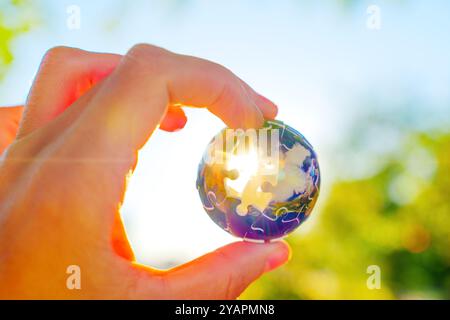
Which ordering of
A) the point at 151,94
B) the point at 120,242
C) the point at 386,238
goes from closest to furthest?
1. the point at 151,94
2. the point at 120,242
3. the point at 386,238

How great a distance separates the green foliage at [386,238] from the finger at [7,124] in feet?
54.3

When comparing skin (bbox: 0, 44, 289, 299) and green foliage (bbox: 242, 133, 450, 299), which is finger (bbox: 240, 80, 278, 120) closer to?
skin (bbox: 0, 44, 289, 299)

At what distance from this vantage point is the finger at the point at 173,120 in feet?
10.2

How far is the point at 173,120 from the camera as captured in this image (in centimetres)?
311

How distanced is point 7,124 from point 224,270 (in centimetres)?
176

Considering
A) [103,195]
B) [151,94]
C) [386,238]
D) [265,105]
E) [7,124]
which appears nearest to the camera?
[103,195]

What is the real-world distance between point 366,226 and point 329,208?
1.44 m

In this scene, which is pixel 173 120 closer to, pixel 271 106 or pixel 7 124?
pixel 271 106

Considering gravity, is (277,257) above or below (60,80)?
below

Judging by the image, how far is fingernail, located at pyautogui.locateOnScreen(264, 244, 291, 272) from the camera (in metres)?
2.64

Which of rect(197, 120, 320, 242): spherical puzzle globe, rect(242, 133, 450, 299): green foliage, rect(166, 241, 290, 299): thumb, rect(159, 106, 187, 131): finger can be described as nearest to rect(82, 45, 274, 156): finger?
rect(197, 120, 320, 242): spherical puzzle globe

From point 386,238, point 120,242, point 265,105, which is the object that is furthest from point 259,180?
point 386,238
